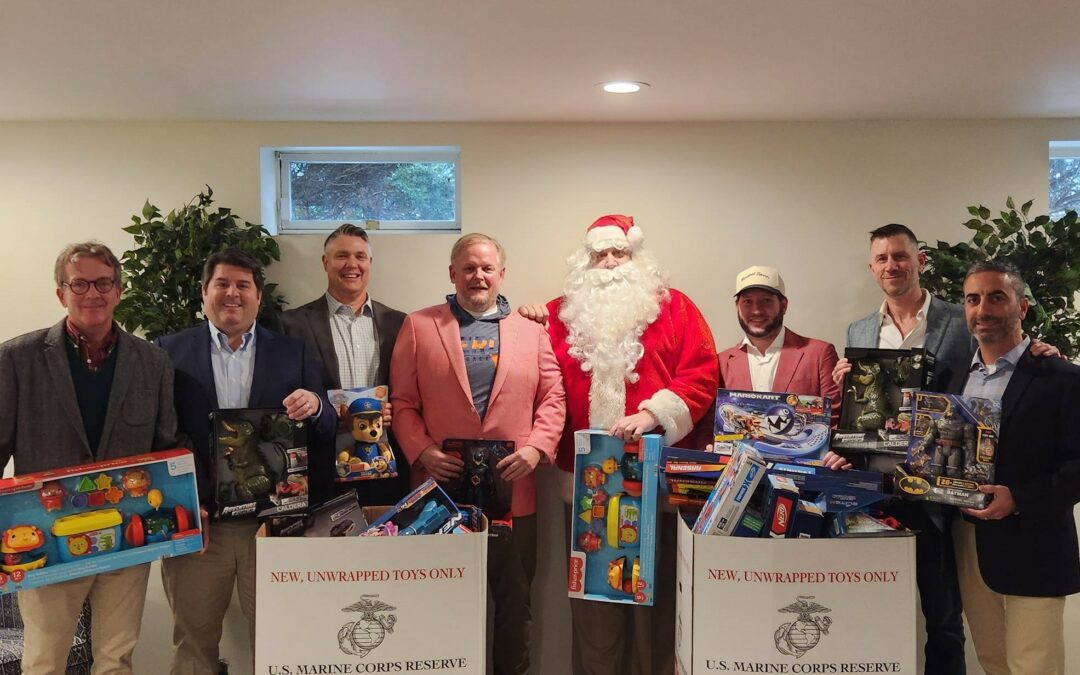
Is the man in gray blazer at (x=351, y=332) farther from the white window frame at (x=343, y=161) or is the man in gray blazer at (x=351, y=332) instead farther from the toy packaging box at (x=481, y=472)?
the white window frame at (x=343, y=161)

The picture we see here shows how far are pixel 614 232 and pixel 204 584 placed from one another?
84.0 inches

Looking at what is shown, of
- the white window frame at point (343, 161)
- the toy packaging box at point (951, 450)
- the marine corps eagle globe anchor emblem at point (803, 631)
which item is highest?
the white window frame at point (343, 161)

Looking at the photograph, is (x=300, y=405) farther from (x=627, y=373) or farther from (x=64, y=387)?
(x=627, y=373)

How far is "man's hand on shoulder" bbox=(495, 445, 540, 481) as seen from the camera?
304 centimetres

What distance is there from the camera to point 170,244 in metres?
3.60

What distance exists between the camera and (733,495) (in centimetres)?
236

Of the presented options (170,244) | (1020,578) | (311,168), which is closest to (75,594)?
(170,244)

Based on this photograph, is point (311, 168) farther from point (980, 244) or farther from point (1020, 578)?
point (1020, 578)

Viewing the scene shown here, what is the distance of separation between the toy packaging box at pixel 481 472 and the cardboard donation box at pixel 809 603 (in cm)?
90

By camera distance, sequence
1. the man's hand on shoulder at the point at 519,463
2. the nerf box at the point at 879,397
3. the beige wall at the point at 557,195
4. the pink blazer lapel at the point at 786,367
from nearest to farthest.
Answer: the nerf box at the point at 879,397 → the man's hand on shoulder at the point at 519,463 → the pink blazer lapel at the point at 786,367 → the beige wall at the point at 557,195

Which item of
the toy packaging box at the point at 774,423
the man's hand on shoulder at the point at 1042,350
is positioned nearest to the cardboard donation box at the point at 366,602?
the toy packaging box at the point at 774,423

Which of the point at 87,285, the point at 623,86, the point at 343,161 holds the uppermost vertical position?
the point at 623,86

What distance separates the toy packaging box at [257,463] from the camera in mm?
2730

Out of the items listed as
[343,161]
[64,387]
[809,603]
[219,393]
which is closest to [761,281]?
[809,603]
